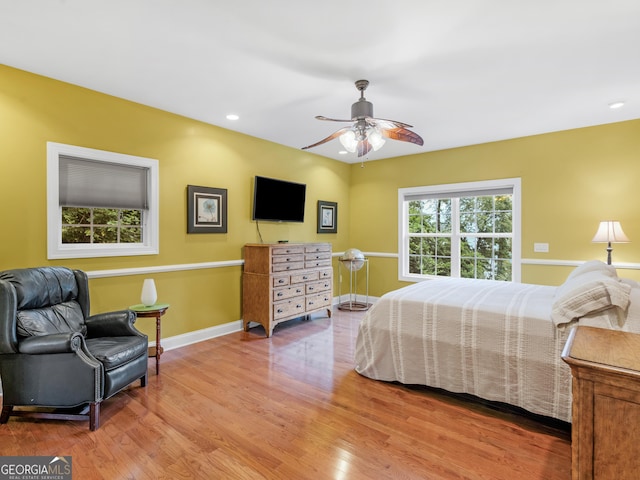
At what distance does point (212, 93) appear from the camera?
3139 millimetres

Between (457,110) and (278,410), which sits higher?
(457,110)

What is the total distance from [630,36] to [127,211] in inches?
171

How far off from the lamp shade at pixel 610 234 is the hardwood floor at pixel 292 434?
2382mm

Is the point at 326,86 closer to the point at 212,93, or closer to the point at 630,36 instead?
the point at 212,93

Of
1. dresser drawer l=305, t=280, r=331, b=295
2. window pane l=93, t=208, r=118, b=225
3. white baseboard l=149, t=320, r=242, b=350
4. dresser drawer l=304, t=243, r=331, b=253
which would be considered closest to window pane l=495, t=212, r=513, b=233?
dresser drawer l=304, t=243, r=331, b=253

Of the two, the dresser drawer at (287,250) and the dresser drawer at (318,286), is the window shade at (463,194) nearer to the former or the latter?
the dresser drawer at (318,286)

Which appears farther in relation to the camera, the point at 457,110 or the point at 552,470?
the point at 457,110

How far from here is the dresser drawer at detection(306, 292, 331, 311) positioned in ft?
15.1

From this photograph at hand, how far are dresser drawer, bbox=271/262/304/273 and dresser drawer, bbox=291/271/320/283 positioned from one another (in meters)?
0.10

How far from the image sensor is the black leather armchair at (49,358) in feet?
7.01

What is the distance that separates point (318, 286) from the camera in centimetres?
473

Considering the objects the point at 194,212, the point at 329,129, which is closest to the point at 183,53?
the point at 194,212

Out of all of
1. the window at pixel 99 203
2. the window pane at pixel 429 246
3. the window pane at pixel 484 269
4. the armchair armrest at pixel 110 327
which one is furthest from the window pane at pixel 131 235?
the window pane at pixel 484 269

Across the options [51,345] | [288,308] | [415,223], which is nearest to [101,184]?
[51,345]
